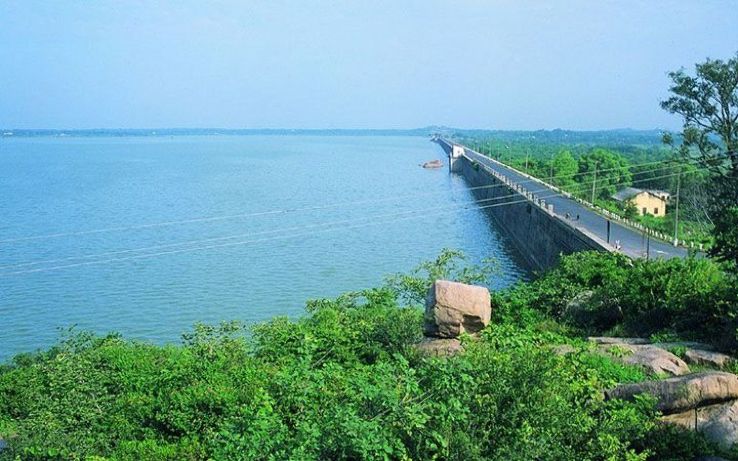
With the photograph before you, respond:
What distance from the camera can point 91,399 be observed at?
11234 mm

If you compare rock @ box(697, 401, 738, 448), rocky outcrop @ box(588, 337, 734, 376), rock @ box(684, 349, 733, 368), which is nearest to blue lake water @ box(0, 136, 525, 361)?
rocky outcrop @ box(588, 337, 734, 376)

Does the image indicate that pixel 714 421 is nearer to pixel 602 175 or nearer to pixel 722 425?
pixel 722 425

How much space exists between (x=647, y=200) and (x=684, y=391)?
49.1m

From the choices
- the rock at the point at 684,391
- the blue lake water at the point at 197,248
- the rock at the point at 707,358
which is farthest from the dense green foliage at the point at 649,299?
the blue lake water at the point at 197,248

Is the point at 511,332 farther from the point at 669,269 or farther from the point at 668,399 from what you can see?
the point at 669,269

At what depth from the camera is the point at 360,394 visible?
701 cm

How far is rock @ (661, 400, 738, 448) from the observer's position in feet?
25.5

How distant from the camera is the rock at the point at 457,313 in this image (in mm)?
12742

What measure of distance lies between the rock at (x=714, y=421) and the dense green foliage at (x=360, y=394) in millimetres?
471

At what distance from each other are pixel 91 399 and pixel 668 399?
8566mm

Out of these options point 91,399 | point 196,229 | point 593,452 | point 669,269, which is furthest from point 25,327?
point 593,452

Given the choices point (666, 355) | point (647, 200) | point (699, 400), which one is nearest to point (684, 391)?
point (699, 400)

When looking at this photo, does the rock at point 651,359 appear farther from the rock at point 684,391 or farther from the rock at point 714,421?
the rock at point 714,421

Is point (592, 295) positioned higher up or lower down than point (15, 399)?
higher up
